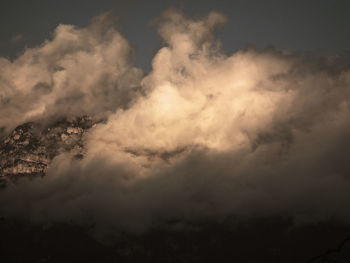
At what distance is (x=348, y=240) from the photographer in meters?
32.2

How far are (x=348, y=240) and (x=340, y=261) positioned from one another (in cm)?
421

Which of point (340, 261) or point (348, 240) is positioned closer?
point (348, 240)

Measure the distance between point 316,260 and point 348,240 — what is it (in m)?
3.61

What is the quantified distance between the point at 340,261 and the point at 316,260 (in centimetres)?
A: 329

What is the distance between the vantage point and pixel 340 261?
35.1 m

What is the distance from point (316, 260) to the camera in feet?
111
